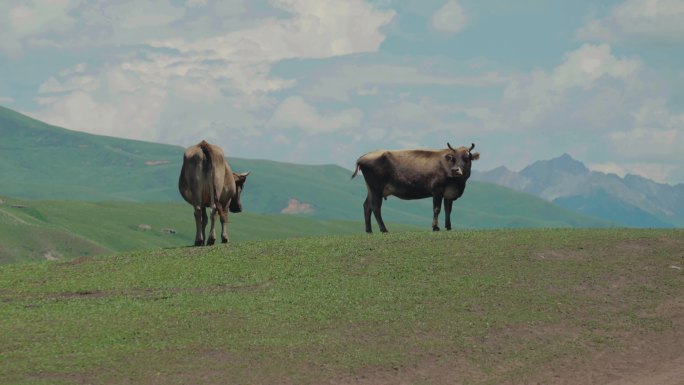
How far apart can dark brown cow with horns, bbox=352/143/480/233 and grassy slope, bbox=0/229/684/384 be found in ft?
10.1

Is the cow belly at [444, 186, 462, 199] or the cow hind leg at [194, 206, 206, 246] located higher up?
the cow belly at [444, 186, 462, 199]

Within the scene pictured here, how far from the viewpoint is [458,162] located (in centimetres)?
3753

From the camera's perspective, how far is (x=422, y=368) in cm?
2169

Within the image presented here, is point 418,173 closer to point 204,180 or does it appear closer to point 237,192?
point 237,192

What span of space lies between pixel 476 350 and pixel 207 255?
39.6 feet

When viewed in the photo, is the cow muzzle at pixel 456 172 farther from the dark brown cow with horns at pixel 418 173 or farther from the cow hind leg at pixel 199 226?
the cow hind leg at pixel 199 226

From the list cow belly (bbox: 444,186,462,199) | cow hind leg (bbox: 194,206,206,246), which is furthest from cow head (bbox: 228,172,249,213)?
cow belly (bbox: 444,186,462,199)

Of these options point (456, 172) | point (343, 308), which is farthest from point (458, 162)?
point (343, 308)

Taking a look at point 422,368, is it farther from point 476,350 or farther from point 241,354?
point 241,354

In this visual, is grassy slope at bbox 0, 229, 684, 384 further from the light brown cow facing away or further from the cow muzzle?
the cow muzzle

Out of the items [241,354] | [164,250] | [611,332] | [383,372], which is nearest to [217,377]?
[241,354]

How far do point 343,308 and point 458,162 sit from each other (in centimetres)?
1307

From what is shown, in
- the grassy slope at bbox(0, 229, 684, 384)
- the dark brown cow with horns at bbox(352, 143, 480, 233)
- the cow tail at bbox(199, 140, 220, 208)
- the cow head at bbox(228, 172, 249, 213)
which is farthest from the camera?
the dark brown cow with horns at bbox(352, 143, 480, 233)

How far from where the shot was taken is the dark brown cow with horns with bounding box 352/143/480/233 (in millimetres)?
37750
